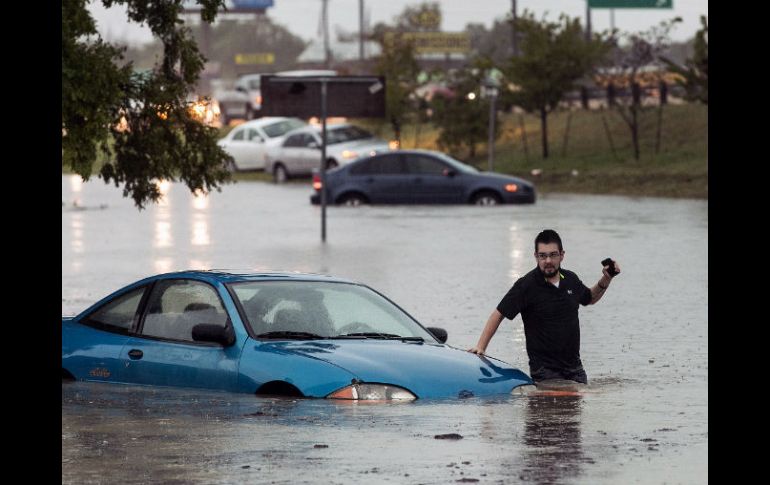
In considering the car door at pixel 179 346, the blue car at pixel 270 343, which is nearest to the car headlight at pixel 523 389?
the blue car at pixel 270 343

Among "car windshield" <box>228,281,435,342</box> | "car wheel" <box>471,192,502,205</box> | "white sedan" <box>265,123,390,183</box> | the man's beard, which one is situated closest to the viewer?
the man's beard

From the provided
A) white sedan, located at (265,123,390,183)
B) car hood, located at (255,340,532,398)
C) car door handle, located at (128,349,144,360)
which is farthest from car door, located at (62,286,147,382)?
white sedan, located at (265,123,390,183)

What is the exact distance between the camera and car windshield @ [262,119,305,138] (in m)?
66.2

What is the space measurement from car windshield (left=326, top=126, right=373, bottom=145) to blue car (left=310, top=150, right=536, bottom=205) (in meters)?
12.7

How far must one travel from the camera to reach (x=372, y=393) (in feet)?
40.5

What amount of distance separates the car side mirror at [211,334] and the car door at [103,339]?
39.4 inches

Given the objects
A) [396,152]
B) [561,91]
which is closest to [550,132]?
[561,91]

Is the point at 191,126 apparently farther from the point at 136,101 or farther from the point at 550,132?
the point at 550,132

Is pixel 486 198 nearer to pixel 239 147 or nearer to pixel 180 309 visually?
pixel 239 147

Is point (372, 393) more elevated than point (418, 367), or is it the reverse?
point (418, 367)

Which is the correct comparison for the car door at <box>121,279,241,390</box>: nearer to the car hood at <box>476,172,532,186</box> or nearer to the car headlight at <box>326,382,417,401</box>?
the car headlight at <box>326,382,417,401</box>

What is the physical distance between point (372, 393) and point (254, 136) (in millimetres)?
54193

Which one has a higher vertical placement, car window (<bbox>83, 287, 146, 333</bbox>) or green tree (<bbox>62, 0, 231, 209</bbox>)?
green tree (<bbox>62, 0, 231, 209</bbox>)

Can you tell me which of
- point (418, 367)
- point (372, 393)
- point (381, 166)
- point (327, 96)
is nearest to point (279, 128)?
point (381, 166)
